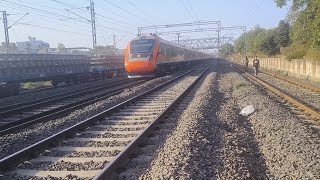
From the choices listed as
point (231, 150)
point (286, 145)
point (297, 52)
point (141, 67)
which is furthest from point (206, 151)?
point (297, 52)

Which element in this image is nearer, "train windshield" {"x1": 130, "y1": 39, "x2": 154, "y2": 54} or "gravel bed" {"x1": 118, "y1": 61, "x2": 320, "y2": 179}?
"gravel bed" {"x1": 118, "y1": 61, "x2": 320, "y2": 179}

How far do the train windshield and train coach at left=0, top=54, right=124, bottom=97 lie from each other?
4411 mm

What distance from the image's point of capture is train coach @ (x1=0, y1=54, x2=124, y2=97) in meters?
18.7

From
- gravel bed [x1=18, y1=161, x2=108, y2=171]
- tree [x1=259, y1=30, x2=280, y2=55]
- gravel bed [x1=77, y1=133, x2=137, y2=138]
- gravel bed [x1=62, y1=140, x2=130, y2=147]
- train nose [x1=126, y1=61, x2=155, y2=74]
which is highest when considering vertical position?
tree [x1=259, y1=30, x2=280, y2=55]

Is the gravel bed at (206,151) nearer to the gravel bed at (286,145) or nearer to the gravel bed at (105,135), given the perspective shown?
the gravel bed at (286,145)

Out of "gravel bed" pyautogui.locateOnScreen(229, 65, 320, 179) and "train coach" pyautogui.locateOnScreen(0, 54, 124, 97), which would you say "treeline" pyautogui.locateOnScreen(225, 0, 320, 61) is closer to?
"gravel bed" pyautogui.locateOnScreen(229, 65, 320, 179)

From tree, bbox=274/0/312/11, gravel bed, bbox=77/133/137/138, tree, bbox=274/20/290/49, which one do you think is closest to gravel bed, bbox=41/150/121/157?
gravel bed, bbox=77/133/137/138

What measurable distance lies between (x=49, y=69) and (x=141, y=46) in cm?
674

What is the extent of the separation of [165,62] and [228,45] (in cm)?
11116

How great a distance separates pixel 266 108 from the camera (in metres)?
11.1

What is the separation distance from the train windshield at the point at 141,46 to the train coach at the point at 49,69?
441 centimetres

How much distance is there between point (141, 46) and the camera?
85.5 feet

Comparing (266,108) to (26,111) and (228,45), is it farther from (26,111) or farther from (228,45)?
(228,45)

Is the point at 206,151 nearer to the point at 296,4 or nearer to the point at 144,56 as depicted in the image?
the point at 144,56
